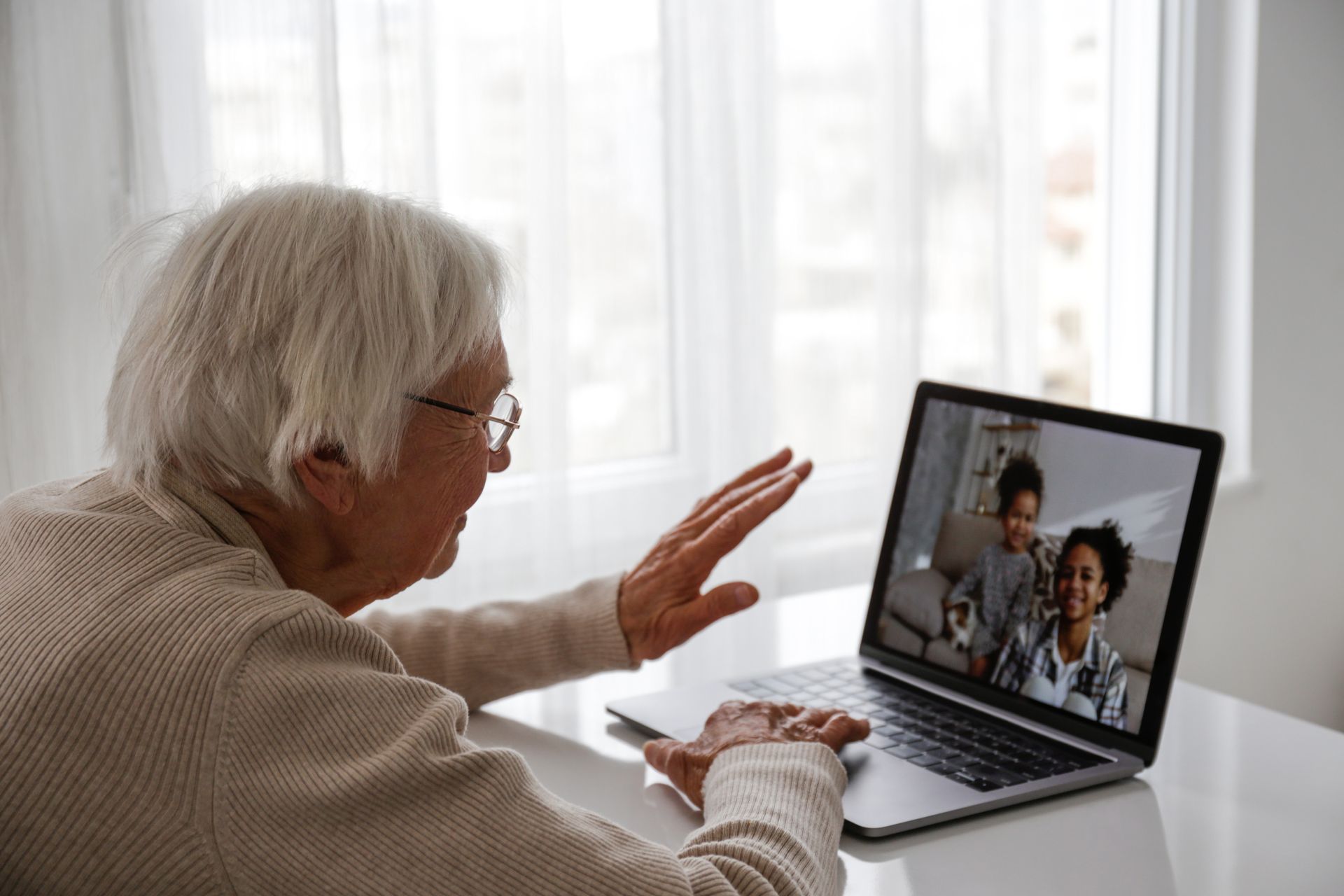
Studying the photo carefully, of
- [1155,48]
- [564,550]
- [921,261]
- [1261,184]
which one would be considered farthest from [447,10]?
[1261,184]

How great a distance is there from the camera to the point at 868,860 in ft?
2.94

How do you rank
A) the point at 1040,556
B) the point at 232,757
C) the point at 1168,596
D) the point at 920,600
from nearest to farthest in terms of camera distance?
the point at 232,757, the point at 1168,596, the point at 1040,556, the point at 920,600

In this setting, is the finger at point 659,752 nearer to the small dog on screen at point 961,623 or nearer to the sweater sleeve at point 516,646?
the sweater sleeve at point 516,646

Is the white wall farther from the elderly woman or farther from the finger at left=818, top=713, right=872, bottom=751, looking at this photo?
the elderly woman

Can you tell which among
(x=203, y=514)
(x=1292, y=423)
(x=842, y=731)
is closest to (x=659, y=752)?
(x=842, y=731)

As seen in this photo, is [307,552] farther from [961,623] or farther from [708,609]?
[961,623]

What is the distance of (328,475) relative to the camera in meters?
0.83

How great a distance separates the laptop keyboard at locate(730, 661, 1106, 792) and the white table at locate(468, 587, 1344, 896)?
0.14 ft

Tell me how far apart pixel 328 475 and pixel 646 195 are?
129 centimetres

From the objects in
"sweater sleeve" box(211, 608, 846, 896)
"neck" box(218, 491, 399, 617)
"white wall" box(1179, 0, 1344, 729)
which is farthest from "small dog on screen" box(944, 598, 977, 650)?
"white wall" box(1179, 0, 1344, 729)

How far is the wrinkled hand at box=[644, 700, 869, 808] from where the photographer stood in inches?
39.4

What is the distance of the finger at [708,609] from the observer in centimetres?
113

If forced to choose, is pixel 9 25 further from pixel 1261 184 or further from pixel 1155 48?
pixel 1261 184

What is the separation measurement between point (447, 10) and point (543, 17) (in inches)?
5.7
